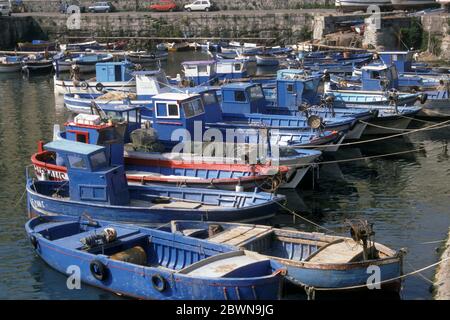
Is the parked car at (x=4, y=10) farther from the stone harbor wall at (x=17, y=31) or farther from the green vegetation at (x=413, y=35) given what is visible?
the green vegetation at (x=413, y=35)

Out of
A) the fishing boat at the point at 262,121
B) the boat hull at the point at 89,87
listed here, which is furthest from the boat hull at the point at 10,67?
the fishing boat at the point at 262,121

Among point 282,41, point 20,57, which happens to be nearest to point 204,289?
point 20,57

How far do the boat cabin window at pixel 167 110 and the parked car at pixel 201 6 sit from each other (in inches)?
2014

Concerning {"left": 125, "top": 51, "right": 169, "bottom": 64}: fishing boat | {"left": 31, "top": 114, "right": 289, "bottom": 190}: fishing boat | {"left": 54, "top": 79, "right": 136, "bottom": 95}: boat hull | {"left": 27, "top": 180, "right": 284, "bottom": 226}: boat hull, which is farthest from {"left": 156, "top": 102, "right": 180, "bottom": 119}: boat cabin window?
{"left": 125, "top": 51, "right": 169, "bottom": 64}: fishing boat

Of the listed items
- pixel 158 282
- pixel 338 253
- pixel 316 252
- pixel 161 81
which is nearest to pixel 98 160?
pixel 158 282

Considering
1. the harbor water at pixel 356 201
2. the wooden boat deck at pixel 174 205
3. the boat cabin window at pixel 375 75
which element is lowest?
the harbor water at pixel 356 201

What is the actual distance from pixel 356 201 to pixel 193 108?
6.62 meters

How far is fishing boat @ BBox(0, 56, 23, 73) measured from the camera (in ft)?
186

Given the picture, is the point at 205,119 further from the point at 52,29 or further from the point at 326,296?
the point at 52,29

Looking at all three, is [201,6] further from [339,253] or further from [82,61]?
[339,253]

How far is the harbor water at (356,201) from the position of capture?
19.0 m

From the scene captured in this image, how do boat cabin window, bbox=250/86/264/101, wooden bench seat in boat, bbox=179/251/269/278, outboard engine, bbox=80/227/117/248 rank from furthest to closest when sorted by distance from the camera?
boat cabin window, bbox=250/86/264/101
outboard engine, bbox=80/227/117/248
wooden bench seat in boat, bbox=179/251/269/278

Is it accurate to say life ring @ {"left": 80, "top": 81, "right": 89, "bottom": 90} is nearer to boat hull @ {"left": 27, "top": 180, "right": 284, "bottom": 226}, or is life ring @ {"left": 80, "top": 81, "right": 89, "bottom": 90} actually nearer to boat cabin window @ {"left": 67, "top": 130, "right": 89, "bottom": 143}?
boat cabin window @ {"left": 67, "top": 130, "right": 89, "bottom": 143}
